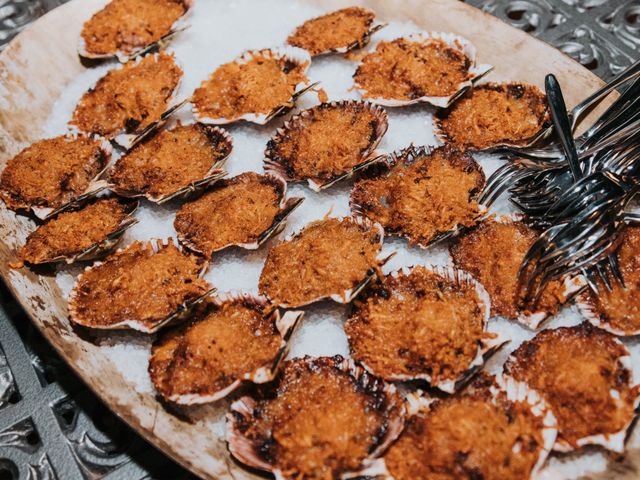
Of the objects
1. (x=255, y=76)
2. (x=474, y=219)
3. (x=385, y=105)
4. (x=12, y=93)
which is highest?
(x=12, y=93)

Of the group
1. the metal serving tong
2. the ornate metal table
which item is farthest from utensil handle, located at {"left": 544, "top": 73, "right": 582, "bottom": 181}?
the ornate metal table

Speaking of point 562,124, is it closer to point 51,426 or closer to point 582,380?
point 582,380

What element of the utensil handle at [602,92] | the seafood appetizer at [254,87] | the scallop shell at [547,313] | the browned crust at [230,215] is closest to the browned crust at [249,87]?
the seafood appetizer at [254,87]

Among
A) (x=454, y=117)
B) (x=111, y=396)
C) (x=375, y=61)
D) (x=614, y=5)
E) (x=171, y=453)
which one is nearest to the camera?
(x=171, y=453)

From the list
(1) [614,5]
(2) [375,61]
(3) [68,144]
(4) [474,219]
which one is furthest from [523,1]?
(3) [68,144]

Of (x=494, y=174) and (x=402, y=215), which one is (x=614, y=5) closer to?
(x=494, y=174)

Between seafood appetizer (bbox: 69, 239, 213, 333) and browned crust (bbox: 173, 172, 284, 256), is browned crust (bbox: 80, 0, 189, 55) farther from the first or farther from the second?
seafood appetizer (bbox: 69, 239, 213, 333)

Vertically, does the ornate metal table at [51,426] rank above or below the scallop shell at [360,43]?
below

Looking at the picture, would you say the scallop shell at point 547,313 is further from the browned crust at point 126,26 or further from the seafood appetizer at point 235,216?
the browned crust at point 126,26
